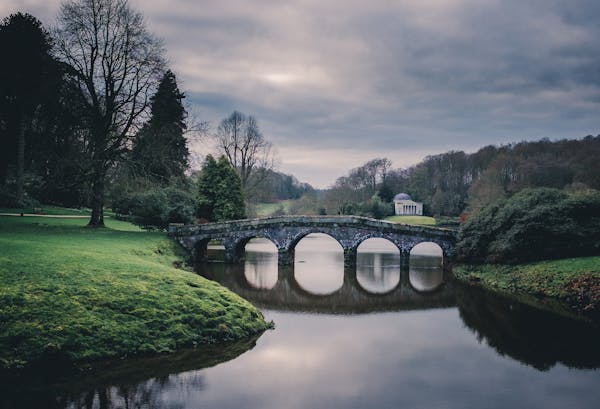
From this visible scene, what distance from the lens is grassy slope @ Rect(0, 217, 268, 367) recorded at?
12.5 m

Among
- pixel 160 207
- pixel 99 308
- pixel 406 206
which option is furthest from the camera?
pixel 406 206

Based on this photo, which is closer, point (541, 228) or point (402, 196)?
point (541, 228)

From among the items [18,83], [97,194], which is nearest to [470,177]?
[97,194]

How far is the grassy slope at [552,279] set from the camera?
21586mm

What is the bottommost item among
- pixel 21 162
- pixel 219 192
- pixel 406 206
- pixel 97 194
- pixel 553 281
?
pixel 553 281

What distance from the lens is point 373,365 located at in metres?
14.5

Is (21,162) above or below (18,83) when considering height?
below

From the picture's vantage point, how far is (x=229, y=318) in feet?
55.5

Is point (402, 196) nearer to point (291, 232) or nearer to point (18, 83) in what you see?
point (291, 232)

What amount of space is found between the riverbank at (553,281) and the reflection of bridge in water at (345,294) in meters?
2.60

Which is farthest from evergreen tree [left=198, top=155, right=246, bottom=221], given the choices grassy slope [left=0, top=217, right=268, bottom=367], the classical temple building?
the classical temple building

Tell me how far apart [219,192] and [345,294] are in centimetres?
2389

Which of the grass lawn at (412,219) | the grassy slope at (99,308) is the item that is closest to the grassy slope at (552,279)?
the grassy slope at (99,308)

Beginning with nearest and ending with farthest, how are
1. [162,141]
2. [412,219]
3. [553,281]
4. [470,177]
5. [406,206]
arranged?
[553,281] → [162,141] → [412,219] → [406,206] → [470,177]
